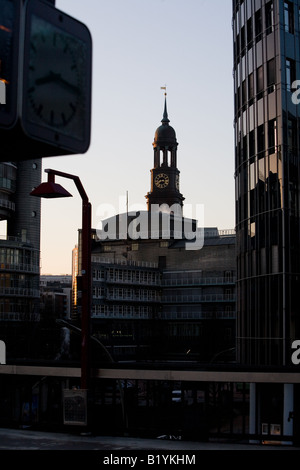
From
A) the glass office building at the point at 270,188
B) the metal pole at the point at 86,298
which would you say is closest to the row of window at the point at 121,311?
the glass office building at the point at 270,188

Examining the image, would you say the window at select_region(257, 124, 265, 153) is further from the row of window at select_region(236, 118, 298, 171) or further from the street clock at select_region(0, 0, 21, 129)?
the street clock at select_region(0, 0, 21, 129)

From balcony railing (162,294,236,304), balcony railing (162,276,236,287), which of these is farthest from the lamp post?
balcony railing (162,276,236,287)

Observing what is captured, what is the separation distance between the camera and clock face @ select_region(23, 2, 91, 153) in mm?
2621

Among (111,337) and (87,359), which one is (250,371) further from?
(111,337)

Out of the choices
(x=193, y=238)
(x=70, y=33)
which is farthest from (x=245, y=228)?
(x=193, y=238)

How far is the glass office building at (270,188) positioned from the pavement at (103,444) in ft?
60.7

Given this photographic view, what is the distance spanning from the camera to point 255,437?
2278 centimetres

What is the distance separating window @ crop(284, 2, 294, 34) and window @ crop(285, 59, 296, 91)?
1.88 metres

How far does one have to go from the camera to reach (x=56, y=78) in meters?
2.77

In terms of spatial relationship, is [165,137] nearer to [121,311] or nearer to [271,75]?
[121,311]

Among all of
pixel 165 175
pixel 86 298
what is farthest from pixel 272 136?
pixel 165 175

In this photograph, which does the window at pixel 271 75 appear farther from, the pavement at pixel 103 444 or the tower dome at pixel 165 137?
the tower dome at pixel 165 137

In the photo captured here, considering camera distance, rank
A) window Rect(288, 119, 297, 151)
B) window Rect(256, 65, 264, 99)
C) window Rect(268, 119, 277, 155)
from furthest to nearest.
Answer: window Rect(256, 65, 264, 99)
window Rect(268, 119, 277, 155)
window Rect(288, 119, 297, 151)

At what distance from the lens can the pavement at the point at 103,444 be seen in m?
20.1
